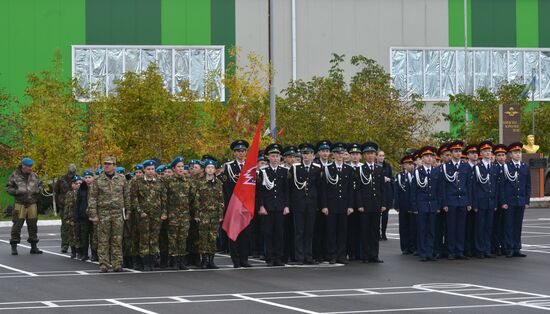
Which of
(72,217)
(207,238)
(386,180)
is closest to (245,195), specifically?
(207,238)

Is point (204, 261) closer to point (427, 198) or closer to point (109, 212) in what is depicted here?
point (109, 212)

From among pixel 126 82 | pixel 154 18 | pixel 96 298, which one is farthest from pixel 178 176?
pixel 154 18

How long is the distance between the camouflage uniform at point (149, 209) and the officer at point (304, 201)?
8.12ft

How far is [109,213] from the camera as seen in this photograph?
829 inches

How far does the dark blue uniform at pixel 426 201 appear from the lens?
22781 millimetres

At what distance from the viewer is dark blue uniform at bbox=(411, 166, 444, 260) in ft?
74.7

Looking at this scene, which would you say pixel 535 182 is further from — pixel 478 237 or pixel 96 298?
pixel 96 298

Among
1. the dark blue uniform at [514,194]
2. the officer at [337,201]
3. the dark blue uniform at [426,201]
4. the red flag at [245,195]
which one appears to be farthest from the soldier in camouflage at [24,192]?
the dark blue uniform at [514,194]

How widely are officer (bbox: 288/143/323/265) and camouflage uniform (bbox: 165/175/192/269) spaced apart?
6.69ft

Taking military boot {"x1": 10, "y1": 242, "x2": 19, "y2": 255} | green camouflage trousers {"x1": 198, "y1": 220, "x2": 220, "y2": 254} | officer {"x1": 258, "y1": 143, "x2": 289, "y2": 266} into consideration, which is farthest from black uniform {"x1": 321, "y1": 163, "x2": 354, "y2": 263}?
military boot {"x1": 10, "y1": 242, "x2": 19, "y2": 255}

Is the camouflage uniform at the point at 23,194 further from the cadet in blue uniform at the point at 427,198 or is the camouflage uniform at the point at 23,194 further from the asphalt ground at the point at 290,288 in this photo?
the cadet in blue uniform at the point at 427,198

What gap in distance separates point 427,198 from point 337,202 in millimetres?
1774

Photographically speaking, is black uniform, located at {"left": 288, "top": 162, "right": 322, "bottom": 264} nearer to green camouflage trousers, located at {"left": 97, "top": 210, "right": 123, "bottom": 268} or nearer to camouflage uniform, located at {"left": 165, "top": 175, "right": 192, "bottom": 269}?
camouflage uniform, located at {"left": 165, "top": 175, "right": 192, "bottom": 269}

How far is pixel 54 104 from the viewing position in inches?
1786
